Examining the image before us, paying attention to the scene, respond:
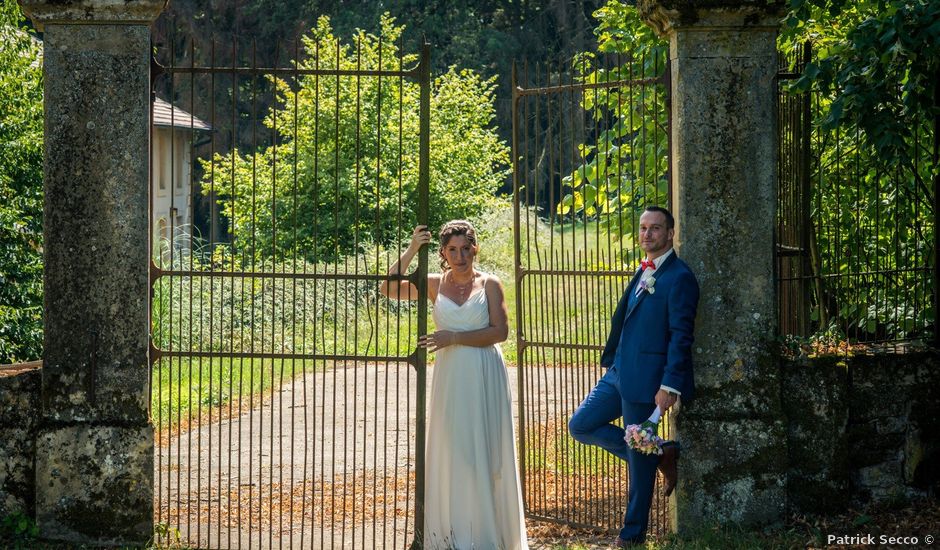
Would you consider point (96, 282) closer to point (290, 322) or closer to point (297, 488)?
point (297, 488)

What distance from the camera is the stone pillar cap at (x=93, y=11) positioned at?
602cm

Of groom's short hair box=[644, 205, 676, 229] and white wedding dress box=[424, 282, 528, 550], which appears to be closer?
groom's short hair box=[644, 205, 676, 229]

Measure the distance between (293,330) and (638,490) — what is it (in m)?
2.02

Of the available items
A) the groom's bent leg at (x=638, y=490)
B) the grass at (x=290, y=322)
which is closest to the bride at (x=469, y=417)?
the groom's bent leg at (x=638, y=490)

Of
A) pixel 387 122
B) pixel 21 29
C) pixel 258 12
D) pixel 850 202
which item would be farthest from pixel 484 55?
pixel 850 202

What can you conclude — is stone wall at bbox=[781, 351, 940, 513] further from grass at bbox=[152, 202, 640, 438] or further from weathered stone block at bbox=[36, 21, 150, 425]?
weathered stone block at bbox=[36, 21, 150, 425]

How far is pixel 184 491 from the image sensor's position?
327 inches

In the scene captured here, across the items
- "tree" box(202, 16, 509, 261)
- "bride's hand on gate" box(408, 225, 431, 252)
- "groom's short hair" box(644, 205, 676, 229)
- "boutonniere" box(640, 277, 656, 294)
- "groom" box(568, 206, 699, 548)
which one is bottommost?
"groom" box(568, 206, 699, 548)

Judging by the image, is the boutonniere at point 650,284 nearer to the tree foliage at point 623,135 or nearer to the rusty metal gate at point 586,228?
the rusty metal gate at point 586,228

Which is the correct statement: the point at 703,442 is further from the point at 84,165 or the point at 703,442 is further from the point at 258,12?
the point at 258,12

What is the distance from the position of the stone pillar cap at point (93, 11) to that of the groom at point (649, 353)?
2.84m

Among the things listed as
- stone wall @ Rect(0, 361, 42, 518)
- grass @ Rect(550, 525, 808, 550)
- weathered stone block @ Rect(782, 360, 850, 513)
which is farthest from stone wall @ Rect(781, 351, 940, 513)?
stone wall @ Rect(0, 361, 42, 518)

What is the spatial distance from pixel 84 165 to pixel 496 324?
2361 mm

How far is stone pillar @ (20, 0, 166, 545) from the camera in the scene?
611cm
